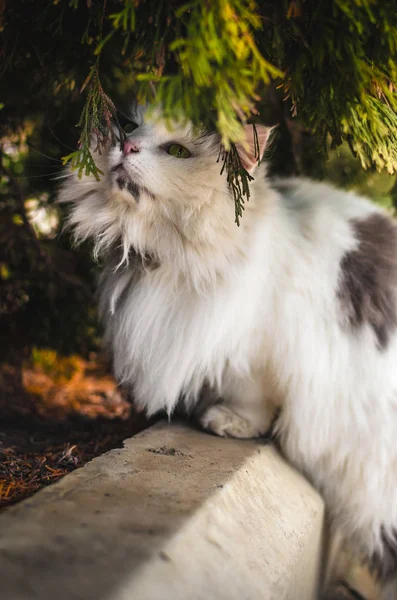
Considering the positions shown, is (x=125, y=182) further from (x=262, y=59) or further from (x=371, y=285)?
(x=371, y=285)

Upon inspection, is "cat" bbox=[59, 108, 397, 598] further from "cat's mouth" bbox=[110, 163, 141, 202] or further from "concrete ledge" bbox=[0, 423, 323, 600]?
"concrete ledge" bbox=[0, 423, 323, 600]

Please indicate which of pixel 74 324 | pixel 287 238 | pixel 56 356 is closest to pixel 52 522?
pixel 287 238

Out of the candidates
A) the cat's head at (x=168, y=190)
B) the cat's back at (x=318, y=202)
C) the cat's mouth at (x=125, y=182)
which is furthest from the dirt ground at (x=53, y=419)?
the cat's back at (x=318, y=202)

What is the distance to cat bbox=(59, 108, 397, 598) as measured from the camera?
159 cm

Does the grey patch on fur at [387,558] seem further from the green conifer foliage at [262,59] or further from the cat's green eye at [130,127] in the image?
the cat's green eye at [130,127]

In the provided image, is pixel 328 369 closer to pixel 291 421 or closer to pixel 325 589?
pixel 291 421

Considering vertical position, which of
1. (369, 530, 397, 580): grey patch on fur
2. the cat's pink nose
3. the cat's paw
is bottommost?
(369, 530, 397, 580): grey patch on fur

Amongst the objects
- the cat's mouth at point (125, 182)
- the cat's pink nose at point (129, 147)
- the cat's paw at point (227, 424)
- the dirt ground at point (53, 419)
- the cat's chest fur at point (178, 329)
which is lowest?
the dirt ground at point (53, 419)

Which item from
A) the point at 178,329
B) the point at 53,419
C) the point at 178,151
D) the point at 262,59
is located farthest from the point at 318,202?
the point at 53,419

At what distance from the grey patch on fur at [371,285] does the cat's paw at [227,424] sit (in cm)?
50

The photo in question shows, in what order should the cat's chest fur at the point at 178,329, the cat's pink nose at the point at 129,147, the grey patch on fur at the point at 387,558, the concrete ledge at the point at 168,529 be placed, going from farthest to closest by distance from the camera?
the grey patch on fur at the point at 387,558
the cat's chest fur at the point at 178,329
the cat's pink nose at the point at 129,147
the concrete ledge at the point at 168,529

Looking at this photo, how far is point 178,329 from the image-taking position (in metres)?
1.73

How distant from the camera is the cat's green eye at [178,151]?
5.26 ft

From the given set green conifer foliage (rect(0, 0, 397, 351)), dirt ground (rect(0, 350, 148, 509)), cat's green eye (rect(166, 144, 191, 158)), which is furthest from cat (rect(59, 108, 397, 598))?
dirt ground (rect(0, 350, 148, 509))
